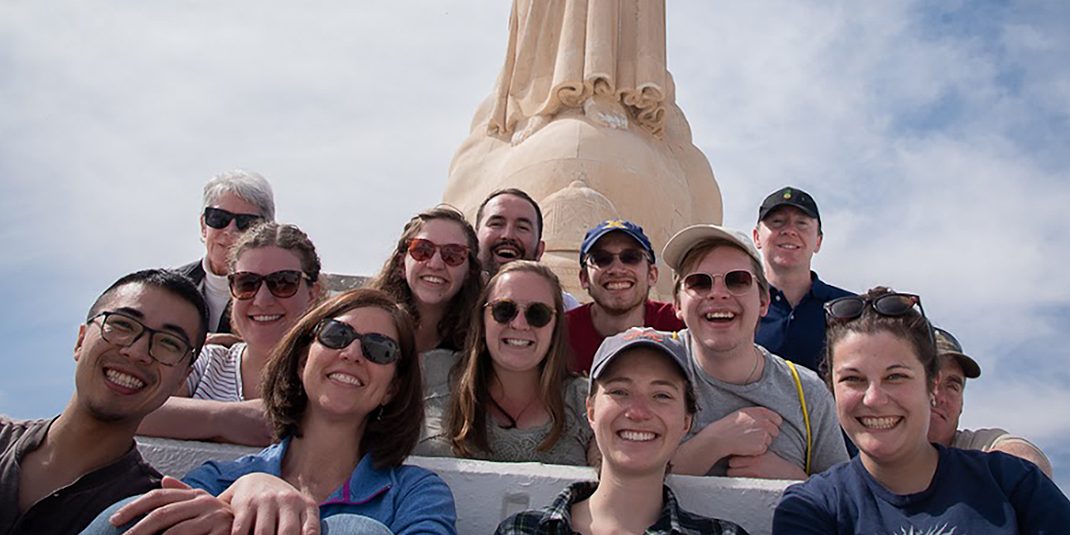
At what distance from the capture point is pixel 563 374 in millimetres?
3574

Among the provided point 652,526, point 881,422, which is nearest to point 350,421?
point 652,526

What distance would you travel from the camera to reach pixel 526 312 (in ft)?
11.6

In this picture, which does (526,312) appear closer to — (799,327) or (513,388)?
(513,388)

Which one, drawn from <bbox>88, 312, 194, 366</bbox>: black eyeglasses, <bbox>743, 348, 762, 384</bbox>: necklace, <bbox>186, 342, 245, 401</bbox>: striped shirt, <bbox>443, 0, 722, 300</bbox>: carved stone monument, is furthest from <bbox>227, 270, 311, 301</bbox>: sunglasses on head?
<bbox>443, 0, 722, 300</bbox>: carved stone monument

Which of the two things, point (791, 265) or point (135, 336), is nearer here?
point (135, 336)

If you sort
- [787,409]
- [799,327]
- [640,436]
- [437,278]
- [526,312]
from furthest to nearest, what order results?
1. [799,327]
2. [437,278]
3. [526,312]
4. [787,409]
5. [640,436]

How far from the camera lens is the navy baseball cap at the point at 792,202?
4.56m

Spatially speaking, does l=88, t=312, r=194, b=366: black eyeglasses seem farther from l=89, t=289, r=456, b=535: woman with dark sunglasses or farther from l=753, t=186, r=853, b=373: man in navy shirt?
l=753, t=186, r=853, b=373: man in navy shirt

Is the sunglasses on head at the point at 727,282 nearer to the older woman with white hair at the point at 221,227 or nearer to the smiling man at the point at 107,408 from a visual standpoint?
the smiling man at the point at 107,408

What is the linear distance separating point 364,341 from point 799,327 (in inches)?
93.0

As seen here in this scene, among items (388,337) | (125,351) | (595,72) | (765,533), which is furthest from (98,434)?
(595,72)

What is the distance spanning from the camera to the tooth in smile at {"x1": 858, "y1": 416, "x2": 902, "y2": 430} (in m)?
2.67

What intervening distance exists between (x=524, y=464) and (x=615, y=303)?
1.24 metres

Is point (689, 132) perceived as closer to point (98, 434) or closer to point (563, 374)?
point (563, 374)
